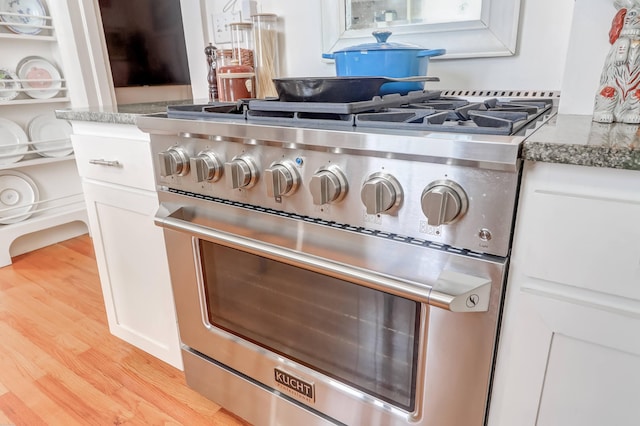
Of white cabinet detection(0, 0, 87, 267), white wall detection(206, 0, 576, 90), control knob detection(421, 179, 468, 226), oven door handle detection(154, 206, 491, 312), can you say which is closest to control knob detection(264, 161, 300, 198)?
oven door handle detection(154, 206, 491, 312)

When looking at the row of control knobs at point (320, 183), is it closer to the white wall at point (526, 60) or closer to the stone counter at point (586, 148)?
the stone counter at point (586, 148)

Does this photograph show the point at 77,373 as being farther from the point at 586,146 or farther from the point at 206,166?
the point at 586,146

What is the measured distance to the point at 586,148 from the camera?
55 centimetres

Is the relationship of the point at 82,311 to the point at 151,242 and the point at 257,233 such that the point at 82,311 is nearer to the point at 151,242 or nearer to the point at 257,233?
the point at 151,242

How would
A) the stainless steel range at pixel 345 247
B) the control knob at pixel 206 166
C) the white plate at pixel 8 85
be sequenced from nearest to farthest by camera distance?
the stainless steel range at pixel 345 247 < the control knob at pixel 206 166 < the white plate at pixel 8 85

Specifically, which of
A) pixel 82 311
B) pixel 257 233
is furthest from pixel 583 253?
pixel 82 311

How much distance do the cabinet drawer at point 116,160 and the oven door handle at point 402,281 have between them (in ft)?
1.25

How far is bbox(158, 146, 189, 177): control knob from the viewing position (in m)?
0.94

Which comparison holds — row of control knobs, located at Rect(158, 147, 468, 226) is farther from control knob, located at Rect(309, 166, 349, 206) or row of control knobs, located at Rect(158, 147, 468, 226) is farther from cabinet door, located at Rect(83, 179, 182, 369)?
cabinet door, located at Rect(83, 179, 182, 369)

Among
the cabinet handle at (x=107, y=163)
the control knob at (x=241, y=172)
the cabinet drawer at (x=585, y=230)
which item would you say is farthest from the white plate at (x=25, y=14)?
the cabinet drawer at (x=585, y=230)

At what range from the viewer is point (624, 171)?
54 cm

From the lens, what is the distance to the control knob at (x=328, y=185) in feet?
2.34

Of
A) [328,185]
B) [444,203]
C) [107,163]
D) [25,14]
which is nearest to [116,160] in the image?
[107,163]

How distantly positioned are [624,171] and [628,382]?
322 millimetres
